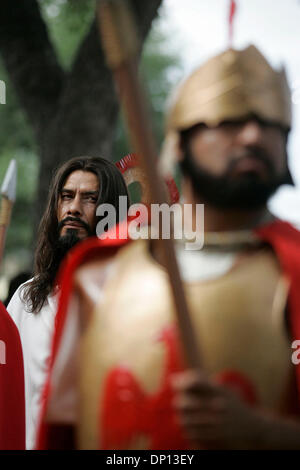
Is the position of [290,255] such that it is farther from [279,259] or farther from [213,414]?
[213,414]

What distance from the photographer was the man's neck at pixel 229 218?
7.95 ft

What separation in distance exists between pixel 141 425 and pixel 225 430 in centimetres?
23

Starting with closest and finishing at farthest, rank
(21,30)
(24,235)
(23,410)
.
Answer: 1. (23,410)
2. (21,30)
3. (24,235)

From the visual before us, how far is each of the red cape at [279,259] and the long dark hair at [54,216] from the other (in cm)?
128

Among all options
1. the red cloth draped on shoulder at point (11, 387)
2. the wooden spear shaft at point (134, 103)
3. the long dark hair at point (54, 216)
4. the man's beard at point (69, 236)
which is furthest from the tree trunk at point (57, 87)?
the wooden spear shaft at point (134, 103)

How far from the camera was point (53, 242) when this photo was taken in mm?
3908

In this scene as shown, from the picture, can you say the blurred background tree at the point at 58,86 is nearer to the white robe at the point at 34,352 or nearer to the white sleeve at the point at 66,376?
the white robe at the point at 34,352

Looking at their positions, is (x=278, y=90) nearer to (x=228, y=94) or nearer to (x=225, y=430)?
(x=228, y=94)

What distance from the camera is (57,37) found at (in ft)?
49.6

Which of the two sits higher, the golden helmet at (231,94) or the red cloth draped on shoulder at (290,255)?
the golden helmet at (231,94)

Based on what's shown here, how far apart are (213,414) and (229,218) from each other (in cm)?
54

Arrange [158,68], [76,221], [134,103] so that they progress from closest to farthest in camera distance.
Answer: [134,103], [76,221], [158,68]

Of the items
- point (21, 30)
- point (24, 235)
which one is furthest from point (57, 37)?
point (21, 30)

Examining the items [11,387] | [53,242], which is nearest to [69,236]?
[53,242]
